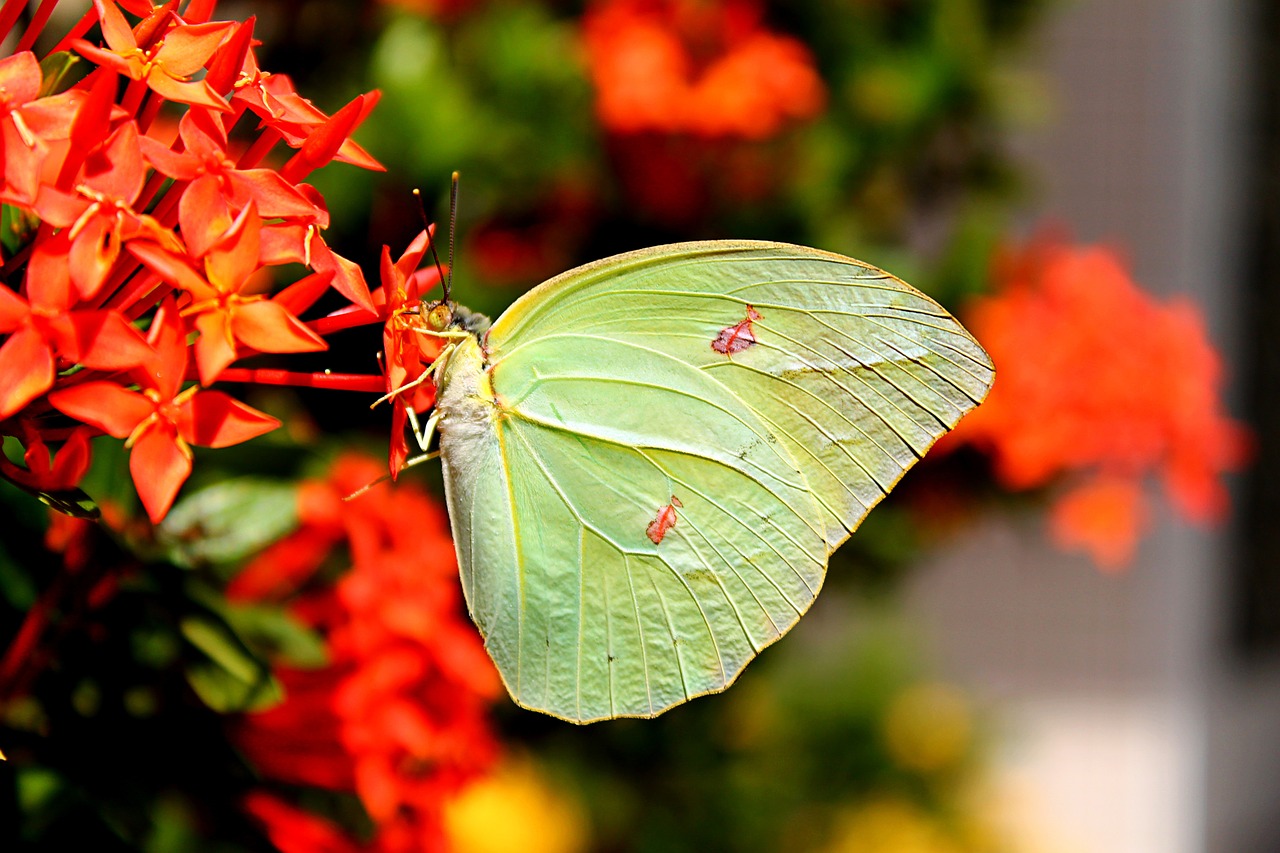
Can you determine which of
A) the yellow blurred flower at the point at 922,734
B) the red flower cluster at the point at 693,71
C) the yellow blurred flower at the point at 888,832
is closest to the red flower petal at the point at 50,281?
the red flower cluster at the point at 693,71

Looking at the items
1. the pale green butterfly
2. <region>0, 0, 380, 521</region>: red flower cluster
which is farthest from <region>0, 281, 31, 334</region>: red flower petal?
the pale green butterfly

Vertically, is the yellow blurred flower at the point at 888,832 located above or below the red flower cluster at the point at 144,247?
below

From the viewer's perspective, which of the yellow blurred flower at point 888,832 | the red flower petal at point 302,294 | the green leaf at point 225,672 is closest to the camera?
the red flower petal at point 302,294

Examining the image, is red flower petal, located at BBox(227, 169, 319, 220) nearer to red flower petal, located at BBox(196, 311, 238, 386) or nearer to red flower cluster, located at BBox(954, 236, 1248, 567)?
red flower petal, located at BBox(196, 311, 238, 386)

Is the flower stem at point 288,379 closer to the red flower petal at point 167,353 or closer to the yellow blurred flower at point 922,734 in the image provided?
the red flower petal at point 167,353

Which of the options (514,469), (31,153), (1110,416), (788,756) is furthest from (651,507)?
(788,756)

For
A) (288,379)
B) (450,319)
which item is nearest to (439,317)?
(450,319)

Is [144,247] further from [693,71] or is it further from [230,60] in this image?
[693,71]
